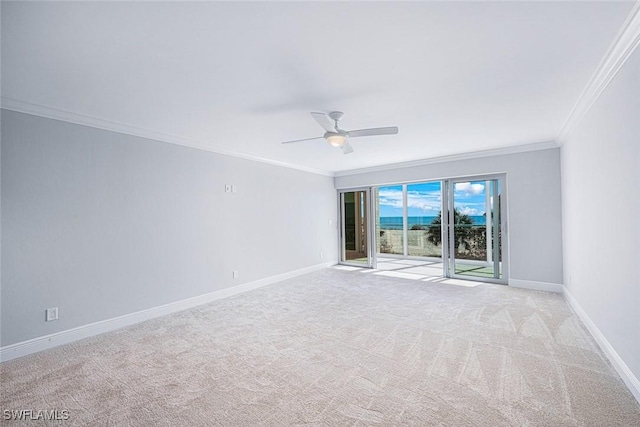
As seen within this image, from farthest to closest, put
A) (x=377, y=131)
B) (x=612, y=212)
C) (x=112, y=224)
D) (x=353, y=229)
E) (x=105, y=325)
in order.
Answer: (x=353, y=229) < (x=112, y=224) < (x=105, y=325) < (x=377, y=131) < (x=612, y=212)

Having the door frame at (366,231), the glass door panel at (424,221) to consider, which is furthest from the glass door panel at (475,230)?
the glass door panel at (424,221)

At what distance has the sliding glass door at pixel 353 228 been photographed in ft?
Result: 24.4

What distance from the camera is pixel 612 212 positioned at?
2400mm

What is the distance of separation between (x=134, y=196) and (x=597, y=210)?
16.7 feet

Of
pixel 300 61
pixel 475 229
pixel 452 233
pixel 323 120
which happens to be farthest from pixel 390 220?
pixel 300 61

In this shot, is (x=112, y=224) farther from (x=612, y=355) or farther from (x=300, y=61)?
(x=612, y=355)

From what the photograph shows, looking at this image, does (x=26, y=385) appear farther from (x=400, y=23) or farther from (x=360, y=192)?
(x=360, y=192)

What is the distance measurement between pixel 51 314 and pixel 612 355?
5.25 meters

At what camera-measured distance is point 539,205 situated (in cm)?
482

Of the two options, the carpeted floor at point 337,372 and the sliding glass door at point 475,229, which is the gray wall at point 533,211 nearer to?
the sliding glass door at point 475,229

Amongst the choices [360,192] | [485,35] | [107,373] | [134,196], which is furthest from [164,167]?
[360,192]

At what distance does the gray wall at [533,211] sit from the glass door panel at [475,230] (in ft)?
0.85

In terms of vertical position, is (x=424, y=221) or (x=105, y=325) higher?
(x=424, y=221)

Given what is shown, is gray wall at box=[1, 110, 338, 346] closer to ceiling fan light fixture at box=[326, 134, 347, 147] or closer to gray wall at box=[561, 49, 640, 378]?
ceiling fan light fixture at box=[326, 134, 347, 147]
